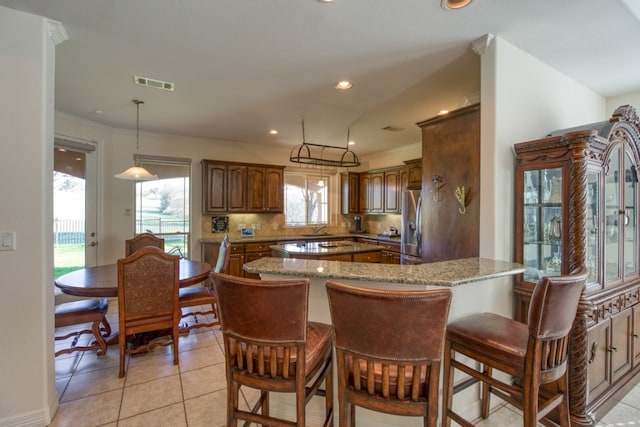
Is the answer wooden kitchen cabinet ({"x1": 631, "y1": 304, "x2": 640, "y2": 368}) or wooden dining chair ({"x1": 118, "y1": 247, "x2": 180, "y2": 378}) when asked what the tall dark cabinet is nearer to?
wooden kitchen cabinet ({"x1": 631, "y1": 304, "x2": 640, "y2": 368})

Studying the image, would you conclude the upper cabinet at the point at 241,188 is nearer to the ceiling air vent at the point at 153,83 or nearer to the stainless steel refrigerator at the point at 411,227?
the ceiling air vent at the point at 153,83

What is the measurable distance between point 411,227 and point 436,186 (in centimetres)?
171

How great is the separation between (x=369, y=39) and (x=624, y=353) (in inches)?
126

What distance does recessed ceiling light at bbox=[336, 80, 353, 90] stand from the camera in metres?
2.96

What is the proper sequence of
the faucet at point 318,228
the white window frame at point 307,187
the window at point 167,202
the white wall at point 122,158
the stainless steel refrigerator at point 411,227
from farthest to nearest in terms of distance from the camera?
the faucet at point 318,228
the white window frame at point 307,187
the window at point 167,202
the white wall at point 122,158
the stainless steel refrigerator at point 411,227

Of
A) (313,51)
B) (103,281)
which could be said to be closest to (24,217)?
(103,281)

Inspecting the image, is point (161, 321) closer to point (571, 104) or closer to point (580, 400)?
point (580, 400)

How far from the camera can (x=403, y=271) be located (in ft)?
5.65

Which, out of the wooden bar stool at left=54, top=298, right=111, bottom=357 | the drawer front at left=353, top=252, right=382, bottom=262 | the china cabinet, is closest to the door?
the wooden bar stool at left=54, top=298, right=111, bottom=357

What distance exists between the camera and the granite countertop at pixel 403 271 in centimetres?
155

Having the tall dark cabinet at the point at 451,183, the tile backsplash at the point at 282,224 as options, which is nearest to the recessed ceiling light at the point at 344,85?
the tall dark cabinet at the point at 451,183

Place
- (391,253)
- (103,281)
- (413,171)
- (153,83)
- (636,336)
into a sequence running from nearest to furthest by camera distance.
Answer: (636,336) < (103,281) < (153,83) < (413,171) < (391,253)

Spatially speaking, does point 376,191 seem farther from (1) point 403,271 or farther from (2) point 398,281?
(2) point 398,281

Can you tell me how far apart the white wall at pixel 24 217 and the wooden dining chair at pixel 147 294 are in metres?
0.59
